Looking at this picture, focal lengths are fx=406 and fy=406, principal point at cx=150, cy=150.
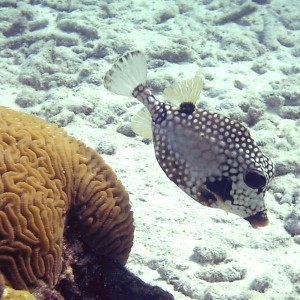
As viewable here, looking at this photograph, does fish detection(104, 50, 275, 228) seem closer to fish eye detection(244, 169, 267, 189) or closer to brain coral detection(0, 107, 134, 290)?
fish eye detection(244, 169, 267, 189)

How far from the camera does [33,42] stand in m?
9.58

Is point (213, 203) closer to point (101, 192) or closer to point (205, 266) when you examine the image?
point (101, 192)

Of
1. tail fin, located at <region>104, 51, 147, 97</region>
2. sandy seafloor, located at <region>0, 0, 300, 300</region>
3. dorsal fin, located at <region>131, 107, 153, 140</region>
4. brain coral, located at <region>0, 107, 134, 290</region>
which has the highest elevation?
tail fin, located at <region>104, 51, 147, 97</region>

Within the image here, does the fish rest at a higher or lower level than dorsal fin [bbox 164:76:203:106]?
lower

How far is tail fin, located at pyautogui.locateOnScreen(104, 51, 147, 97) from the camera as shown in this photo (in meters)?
3.55

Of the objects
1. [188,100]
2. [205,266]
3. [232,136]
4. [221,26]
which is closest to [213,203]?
[232,136]

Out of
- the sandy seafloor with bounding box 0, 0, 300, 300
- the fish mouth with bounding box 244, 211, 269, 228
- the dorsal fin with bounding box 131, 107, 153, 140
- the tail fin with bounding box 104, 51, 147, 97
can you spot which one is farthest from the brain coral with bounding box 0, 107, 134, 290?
the fish mouth with bounding box 244, 211, 269, 228

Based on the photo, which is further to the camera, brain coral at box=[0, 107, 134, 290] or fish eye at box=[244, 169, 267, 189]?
fish eye at box=[244, 169, 267, 189]

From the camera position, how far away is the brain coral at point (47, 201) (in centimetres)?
293

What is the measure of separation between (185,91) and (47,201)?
1.42m

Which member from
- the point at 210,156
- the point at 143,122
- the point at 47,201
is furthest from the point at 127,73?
the point at 47,201

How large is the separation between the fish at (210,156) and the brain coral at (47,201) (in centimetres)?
68

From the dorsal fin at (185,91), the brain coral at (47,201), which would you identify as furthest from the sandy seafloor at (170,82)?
the dorsal fin at (185,91)

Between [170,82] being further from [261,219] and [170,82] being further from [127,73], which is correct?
[261,219]
